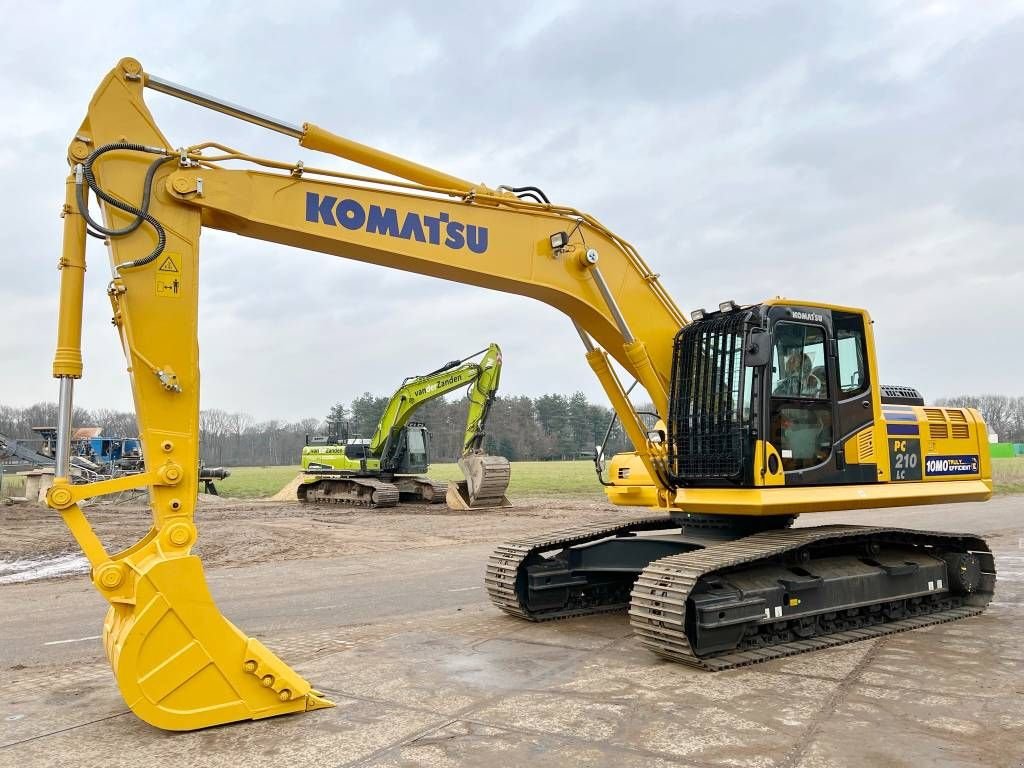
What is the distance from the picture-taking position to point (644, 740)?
4949 millimetres

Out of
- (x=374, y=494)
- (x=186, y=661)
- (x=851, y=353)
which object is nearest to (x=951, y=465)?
(x=851, y=353)

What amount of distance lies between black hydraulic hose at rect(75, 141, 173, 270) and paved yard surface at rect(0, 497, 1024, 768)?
3069mm

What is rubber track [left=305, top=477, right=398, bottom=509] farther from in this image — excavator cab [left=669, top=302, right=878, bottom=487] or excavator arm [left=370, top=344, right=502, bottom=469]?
excavator cab [left=669, top=302, right=878, bottom=487]

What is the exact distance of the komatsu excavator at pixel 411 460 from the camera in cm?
2519

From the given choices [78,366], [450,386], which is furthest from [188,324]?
[450,386]

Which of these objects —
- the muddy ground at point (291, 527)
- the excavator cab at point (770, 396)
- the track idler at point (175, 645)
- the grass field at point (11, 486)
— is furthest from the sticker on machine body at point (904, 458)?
the grass field at point (11, 486)

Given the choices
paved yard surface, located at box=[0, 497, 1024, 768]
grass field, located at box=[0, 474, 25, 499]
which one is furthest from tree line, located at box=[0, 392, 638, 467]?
paved yard surface, located at box=[0, 497, 1024, 768]

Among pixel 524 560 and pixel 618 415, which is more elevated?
pixel 618 415

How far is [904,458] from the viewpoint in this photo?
8344mm

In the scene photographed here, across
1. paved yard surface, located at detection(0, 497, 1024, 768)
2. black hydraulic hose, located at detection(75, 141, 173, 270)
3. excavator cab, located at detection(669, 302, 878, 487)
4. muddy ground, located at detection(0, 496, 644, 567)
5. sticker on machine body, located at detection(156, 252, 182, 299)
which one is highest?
black hydraulic hose, located at detection(75, 141, 173, 270)

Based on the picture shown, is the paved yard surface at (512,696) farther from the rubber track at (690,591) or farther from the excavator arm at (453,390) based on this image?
the excavator arm at (453,390)

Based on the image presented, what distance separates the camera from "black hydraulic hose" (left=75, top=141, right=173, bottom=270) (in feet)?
18.0

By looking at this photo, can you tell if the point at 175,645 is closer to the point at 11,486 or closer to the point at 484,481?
the point at 484,481

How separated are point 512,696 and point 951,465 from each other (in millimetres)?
5573
